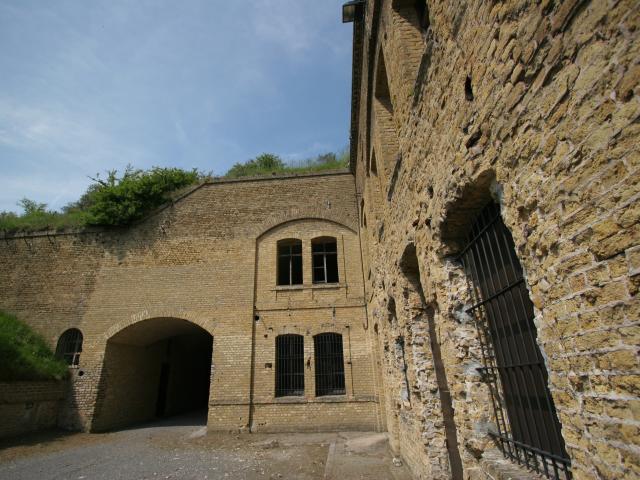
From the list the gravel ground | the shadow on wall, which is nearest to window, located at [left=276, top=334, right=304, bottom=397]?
the gravel ground

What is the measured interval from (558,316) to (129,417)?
1547cm

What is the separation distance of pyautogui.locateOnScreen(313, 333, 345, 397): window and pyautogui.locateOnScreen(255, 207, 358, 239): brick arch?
4.21 m

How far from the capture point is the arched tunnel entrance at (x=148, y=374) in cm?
1265

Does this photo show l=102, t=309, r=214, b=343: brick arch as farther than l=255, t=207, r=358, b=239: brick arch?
No

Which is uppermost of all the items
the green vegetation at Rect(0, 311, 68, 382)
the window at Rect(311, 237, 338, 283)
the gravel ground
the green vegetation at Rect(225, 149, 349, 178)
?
the green vegetation at Rect(225, 149, 349, 178)

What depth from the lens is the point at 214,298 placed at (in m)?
12.8

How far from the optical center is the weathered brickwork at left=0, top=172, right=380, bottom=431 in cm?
1154

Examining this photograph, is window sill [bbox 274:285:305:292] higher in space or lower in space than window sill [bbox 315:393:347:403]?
higher

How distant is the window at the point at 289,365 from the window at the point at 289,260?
2.37 m

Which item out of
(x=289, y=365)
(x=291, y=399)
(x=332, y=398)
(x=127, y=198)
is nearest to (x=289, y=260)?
(x=289, y=365)

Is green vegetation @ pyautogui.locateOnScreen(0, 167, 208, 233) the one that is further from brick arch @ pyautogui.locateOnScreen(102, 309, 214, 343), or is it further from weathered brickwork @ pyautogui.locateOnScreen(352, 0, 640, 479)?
weathered brickwork @ pyautogui.locateOnScreen(352, 0, 640, 479)

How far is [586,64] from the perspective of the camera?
179 centimetres

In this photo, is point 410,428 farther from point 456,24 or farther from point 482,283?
point 456,24

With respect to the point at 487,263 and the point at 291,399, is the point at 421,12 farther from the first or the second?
the point at 291,399
